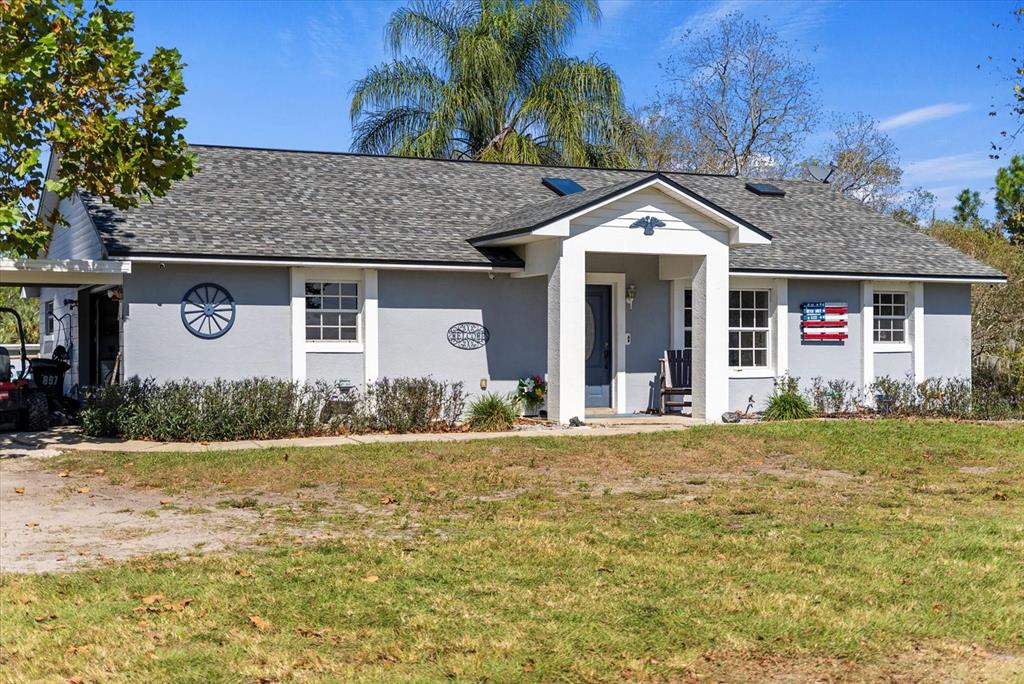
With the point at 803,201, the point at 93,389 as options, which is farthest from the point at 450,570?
the point at 803,201

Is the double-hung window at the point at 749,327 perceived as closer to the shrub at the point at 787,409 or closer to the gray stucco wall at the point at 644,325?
the shrub at the point at 787,409

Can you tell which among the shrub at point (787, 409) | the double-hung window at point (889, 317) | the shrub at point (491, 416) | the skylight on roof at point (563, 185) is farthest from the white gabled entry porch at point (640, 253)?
the double-hung window at point (889, 317)

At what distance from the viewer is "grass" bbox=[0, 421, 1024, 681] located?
223 inches

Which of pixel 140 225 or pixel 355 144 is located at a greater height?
pixel 355 144

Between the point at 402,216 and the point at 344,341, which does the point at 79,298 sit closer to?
the point at 344,341

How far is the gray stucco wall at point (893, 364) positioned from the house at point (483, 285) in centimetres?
3

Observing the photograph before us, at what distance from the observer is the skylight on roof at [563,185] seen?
20.7 metres

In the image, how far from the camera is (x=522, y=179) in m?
21.7

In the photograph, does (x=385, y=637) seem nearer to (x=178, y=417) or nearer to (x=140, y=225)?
(x=178, y=417)

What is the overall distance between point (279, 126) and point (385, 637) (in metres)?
31.3

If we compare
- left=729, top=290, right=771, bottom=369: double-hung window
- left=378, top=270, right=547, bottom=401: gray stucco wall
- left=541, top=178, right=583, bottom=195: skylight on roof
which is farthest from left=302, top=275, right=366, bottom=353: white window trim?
left=729, top=290, right=771, bottom=369: double-hung window

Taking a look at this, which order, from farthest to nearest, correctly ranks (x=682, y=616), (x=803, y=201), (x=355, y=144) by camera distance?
1. (x=355, y=144)
2. (x=803, y=201)
3. (x=682, y=616)

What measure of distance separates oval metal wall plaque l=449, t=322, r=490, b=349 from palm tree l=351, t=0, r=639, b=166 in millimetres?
16058

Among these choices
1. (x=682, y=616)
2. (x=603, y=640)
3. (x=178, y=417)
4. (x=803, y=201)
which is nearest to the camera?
(x=603, y=640)
